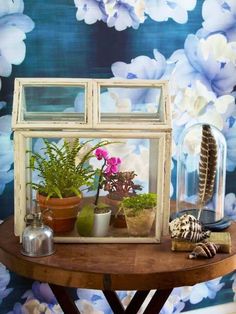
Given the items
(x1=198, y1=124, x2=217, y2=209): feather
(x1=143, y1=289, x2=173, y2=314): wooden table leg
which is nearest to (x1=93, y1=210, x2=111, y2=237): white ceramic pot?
(x1=143, y1=289, x2=173, y2=314): wooden table leg

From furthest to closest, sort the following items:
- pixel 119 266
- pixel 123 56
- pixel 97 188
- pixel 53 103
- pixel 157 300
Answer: pixel 123 56, pixel 53 103, pixel 97 188, pixel 157 300, pixel 119 266

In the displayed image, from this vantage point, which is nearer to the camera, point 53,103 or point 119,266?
point 119,266

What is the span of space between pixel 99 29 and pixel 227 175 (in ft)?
2.81

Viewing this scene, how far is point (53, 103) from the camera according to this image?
1840 millimetres

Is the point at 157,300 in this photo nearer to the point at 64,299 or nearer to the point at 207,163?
the point at 64,299

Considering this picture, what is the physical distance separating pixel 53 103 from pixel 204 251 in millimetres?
683

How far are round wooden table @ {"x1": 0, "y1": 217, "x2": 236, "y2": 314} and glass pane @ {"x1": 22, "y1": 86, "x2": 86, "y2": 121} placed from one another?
15.2 inches

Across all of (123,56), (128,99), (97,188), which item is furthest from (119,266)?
(123,56)

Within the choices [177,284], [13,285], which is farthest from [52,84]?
[13,285]

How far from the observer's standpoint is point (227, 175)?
97.0 inches

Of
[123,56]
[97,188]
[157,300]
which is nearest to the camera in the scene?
[157,300]

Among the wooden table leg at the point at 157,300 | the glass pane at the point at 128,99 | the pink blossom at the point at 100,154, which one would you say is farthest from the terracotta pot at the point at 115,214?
the glass pane at the point at 128,99

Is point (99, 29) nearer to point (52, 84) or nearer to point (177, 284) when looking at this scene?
point (52, 84)

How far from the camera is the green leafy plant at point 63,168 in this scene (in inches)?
67.0
